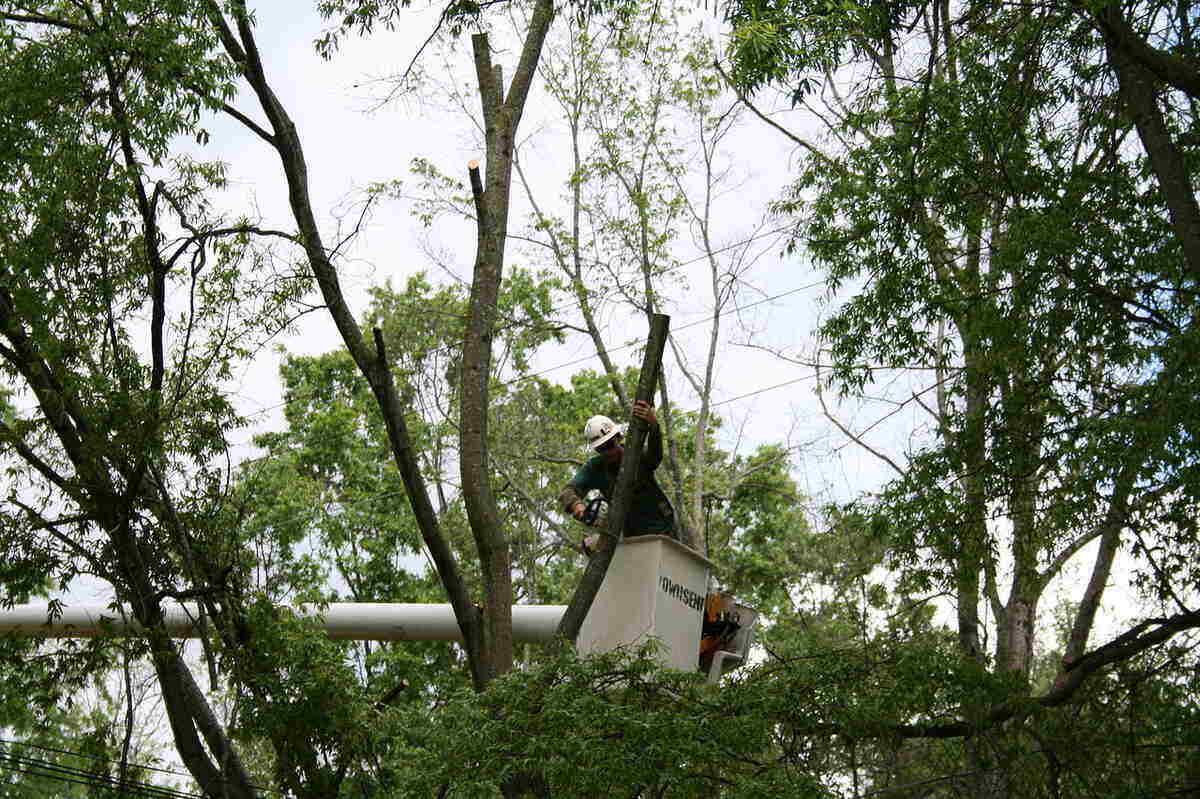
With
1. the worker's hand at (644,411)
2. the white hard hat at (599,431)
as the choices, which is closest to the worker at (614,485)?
the white hard hat at (599,431)

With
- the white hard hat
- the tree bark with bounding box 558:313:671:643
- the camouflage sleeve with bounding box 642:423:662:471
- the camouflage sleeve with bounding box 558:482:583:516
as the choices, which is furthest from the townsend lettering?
the white hard hat

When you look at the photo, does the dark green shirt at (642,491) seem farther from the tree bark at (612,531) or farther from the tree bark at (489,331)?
the tree bark at (489,331)

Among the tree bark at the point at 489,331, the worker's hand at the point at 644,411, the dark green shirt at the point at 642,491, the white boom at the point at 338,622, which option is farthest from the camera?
the white boom at the point at 338,622

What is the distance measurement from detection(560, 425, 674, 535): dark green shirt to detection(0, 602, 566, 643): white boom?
1.07 meters

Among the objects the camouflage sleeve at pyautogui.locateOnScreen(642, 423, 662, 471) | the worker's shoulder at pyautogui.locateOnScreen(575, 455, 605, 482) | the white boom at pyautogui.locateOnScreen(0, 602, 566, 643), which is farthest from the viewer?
the white boom at pyautogui.locateOnScreen(0, 602, 566, 643)

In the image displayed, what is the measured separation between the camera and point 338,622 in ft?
31.0

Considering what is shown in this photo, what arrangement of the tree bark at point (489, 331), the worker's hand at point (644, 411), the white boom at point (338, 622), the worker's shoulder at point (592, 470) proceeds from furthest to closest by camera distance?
the white boom at point (338, 622) → the worker's shoulder at point (592, 470) → the tree bark at point (489, 331) → the worker's hand at point (644, 411)

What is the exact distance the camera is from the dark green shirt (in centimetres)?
734

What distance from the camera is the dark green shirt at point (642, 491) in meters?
7.34

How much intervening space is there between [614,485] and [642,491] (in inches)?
18.4

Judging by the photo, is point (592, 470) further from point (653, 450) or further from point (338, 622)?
point (338, 622)

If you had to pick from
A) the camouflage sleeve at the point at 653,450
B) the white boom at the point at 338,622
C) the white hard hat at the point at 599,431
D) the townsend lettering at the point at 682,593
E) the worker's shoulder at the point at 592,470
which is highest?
the white hard hat at the point at 599,431

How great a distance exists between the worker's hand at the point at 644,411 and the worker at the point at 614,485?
129 millimetres

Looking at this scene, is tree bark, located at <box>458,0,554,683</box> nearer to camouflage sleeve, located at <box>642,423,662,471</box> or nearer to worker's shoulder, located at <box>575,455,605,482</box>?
worker's shoulder, located at <box>575,455,605,482</box>
